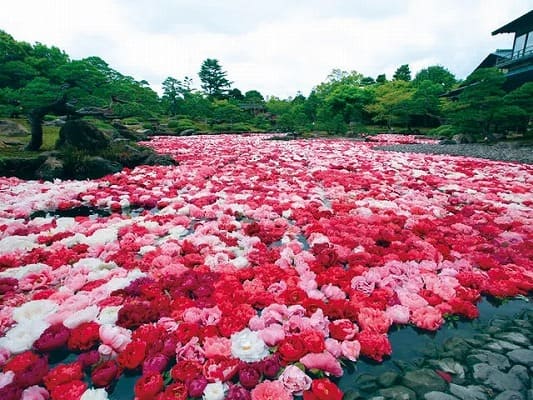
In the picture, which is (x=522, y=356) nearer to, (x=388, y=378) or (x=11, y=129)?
(x=388, y=378)

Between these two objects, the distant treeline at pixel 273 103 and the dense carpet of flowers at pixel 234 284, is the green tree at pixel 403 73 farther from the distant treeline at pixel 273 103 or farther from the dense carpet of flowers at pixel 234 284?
the dense carpet of flowers at pixel 234 284

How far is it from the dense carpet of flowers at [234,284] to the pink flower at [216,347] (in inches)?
0.5

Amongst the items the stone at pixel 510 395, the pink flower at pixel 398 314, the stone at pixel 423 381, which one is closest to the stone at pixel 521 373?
the stone at pixel 510 395

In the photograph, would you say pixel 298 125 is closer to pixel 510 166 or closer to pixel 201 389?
pixel 510 166

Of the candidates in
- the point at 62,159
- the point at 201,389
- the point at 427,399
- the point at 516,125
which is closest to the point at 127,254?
the point at 201,389

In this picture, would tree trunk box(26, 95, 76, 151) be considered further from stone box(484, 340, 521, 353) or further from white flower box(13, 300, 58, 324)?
stone box(484, 340, 521, 353)

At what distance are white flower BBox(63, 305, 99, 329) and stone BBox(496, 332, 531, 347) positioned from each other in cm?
289

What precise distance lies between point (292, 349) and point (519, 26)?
34408 millimetres

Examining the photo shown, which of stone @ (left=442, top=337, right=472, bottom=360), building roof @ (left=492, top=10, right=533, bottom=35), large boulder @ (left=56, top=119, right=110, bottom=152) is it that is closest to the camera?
stone @ (left=442, top=337, right=472, bottom=360)

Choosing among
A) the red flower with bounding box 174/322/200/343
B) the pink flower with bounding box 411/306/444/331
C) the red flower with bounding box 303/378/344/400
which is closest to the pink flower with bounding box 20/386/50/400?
the red flower with bounding box 174/322/200/343

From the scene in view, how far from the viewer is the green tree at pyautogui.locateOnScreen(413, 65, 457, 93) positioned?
4650 centimetres

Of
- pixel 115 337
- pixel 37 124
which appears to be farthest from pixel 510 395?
pixel 37 124

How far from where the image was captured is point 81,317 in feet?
6.97

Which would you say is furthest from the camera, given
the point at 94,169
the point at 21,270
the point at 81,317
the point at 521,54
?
the point at 521,54
